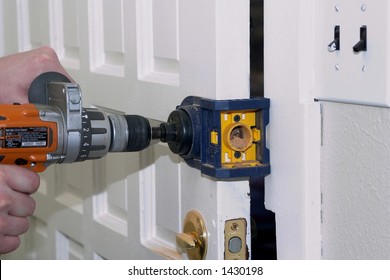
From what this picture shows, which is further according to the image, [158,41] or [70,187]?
[70,187]

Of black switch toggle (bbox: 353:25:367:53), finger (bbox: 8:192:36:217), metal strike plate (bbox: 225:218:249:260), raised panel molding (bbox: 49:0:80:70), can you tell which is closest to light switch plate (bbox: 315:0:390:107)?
black switch toggle (bbox: 353:25:367:53)

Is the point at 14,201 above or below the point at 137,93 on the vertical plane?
below

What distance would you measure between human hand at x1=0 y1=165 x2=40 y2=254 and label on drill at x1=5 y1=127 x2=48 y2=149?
7 cm

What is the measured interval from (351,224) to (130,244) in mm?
505

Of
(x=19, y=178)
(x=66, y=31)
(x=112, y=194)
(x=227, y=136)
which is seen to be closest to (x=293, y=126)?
(x=227, y=136)

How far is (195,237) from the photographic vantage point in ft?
3.43

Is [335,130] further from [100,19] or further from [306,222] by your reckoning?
[100,19]

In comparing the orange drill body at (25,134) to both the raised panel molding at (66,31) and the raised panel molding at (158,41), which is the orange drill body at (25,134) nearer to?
the raised panel molding at (158,41)

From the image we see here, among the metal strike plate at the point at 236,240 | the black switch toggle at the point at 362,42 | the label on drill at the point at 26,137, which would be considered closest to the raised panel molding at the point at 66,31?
the label on drill at the point at 26,137

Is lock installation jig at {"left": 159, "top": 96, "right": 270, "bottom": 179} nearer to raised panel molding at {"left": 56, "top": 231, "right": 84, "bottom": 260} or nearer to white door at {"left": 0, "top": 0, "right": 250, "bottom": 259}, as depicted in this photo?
white door at {"left": 0, "top": 0, "right": 250, "bottom": 259}

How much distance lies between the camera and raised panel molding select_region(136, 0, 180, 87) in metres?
1.08

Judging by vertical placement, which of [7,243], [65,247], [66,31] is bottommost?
[65,247]

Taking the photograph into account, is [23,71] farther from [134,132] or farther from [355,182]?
[355,182]

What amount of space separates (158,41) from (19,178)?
30 cm
